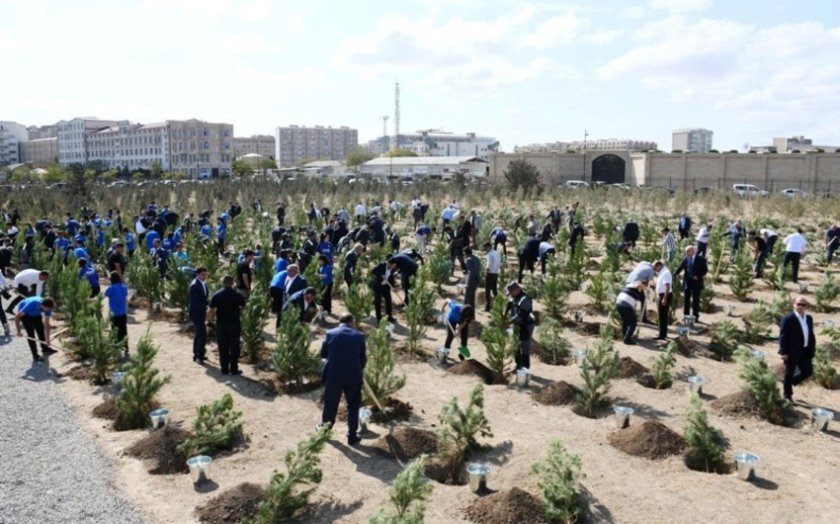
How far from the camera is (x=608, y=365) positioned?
8531 mm

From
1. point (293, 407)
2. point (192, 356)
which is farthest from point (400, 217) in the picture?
point (293, 407)

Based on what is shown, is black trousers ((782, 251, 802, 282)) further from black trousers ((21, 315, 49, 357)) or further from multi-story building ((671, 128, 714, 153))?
multi-story building ((671, 128, 714, 153))

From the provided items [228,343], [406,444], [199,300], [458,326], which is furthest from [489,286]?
[406,444]

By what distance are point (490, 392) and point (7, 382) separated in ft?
20.5

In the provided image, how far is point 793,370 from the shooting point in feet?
28.3

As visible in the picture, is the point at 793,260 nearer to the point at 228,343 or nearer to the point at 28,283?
the point at 228,343

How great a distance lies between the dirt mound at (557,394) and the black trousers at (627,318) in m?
2.52

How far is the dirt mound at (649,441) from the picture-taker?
23.9 ft

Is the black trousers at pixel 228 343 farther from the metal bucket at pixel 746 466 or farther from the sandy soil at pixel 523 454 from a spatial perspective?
the metal bucket at pixel 746 466

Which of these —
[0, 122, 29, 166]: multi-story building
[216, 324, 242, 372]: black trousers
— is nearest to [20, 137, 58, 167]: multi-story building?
[0, 122, 29, 166]: multi-story building

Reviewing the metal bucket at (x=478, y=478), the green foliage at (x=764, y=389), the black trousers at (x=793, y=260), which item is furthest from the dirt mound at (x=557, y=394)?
the black trousers at (x=793, y=260)

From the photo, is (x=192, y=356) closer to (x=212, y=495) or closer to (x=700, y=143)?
(x=212, y=495)

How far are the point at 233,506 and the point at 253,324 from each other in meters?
4.56

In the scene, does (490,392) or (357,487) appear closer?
(357,487)
